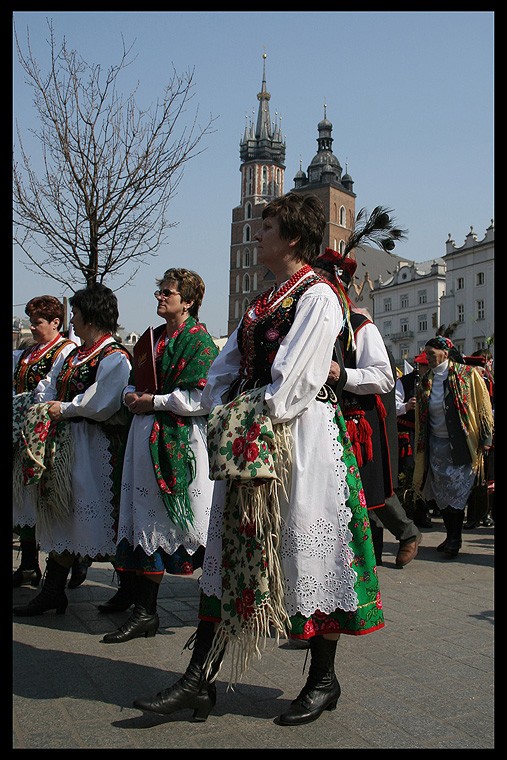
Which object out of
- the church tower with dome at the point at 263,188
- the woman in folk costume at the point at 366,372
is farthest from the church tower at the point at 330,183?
the woman in folk costume at the point at 366,372

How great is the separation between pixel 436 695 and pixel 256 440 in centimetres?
157

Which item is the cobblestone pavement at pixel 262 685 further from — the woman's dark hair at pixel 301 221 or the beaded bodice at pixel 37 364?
the woman's dark hair at pixel 301 221

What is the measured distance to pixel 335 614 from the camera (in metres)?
3.26

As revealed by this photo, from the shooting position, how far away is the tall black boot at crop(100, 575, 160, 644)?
4.46 m

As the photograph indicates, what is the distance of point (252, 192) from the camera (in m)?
116

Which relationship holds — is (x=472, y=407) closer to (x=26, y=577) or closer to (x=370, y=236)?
(x=370, y=236)

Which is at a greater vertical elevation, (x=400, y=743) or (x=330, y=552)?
(x=330, y=552)

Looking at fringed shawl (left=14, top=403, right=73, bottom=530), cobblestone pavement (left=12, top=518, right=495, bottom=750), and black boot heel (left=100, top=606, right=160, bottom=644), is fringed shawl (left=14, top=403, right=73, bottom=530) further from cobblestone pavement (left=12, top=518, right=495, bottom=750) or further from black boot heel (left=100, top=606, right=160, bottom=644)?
black boot heel (left=100, top=606, right=160, bottom=644)

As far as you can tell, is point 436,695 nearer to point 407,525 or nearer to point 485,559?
point 407,525

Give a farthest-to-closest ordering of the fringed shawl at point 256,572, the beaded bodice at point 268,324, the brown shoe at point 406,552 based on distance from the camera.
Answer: the brown shoe at point 406,552 → the beaded bodice at point 268,324 → the fringed shawl at point 256,572

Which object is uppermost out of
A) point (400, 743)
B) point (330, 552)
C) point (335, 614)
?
point (330, 552)

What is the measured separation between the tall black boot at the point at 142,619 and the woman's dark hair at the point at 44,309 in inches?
84.9

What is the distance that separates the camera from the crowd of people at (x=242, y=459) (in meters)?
3.19
